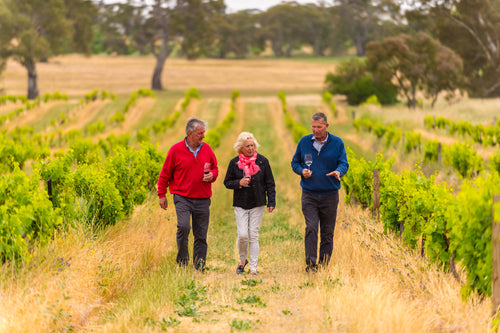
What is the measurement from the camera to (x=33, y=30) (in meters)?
48.1

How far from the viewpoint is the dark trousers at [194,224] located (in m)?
7.40

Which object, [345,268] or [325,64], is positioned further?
[325,64]

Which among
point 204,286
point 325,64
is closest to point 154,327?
point 204,286

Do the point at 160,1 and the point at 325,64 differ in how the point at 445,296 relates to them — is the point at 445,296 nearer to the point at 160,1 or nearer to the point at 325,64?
the point at 160,1

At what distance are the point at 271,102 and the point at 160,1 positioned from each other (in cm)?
1435

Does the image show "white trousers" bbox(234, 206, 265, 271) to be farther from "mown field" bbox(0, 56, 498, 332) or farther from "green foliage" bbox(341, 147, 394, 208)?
"green foliage" bbox(341, 147, 394, 208)

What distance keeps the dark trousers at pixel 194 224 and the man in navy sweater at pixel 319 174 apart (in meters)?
1.27

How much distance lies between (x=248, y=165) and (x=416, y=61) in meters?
41.4

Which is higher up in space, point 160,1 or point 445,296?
point 160,1

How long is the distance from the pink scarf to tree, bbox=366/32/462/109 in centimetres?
4049

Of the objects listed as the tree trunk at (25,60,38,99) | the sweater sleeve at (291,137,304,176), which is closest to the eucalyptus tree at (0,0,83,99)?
the tree trunk at (25,60,38,99)

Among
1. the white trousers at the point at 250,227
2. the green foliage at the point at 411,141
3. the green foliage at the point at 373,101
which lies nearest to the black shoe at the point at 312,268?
the white trousers at the point at 250,227

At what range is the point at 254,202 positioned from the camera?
746 cm

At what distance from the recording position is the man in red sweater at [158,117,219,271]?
7316 millimetres
